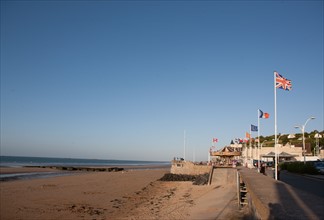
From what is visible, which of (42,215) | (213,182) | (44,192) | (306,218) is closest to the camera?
(306,218)

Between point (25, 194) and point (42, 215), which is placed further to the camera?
point (25, 194)

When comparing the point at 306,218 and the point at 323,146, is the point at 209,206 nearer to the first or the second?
the point at 306,218

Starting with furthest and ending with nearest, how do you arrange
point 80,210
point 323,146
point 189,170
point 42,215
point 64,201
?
point 323,146, point 189,170, point 64,201, point 80,210, point 42,215

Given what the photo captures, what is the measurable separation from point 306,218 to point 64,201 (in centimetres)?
1864

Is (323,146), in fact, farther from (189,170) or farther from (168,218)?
(168,218)

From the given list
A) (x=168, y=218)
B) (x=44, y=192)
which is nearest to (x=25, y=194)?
(x=44, y=192)

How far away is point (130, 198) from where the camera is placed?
26156 millimetres

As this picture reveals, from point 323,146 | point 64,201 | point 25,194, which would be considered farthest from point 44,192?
point 323,146

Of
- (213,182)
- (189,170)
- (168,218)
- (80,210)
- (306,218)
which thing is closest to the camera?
(306,218)

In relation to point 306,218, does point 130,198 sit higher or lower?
lower

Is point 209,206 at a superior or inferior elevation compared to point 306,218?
inferior

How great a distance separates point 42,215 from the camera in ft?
61.4

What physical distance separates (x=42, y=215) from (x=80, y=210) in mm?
2333

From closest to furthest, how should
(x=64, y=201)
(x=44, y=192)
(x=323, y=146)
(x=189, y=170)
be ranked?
(x=64, y=201) < (x=44, y=192) < (x=189, y=170) < (x=323, y=146)
